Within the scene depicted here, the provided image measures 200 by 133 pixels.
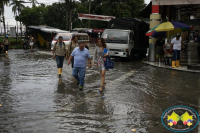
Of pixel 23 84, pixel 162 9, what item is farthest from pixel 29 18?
pixel 23 84

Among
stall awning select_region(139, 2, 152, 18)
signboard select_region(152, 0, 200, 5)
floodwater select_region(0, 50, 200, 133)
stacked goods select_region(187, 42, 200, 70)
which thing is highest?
stall awning select_region(139, 2, 152, 18)

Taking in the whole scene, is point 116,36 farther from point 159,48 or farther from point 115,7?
point 115,7

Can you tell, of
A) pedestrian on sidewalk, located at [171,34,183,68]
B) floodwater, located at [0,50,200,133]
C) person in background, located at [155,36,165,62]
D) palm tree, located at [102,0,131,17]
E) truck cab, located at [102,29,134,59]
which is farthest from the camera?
palm tree, located at [102,0,131,17]

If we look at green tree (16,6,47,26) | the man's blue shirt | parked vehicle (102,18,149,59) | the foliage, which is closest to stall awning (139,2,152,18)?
parked vehicle (102,18,149,59)

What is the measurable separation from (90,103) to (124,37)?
11.5 metres

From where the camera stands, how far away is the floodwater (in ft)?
17.1

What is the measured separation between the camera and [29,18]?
206 feet

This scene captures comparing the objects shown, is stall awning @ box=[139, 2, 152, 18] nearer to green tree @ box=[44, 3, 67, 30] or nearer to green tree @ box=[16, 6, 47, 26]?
green tree @ box=[44, 3, 67, 30]

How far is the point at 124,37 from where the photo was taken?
18.0 meters

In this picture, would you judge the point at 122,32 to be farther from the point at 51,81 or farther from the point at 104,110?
the point at 104,110

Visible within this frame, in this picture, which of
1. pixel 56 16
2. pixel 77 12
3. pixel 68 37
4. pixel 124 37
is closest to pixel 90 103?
pixel 124 37

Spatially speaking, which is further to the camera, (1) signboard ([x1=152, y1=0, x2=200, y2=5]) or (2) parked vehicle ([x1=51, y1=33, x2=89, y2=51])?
(2) parked vehicle ([x1=51, y1=33, x2=89, y2=51])

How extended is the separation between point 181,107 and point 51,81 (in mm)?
5248

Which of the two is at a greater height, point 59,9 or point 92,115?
point 59,9
